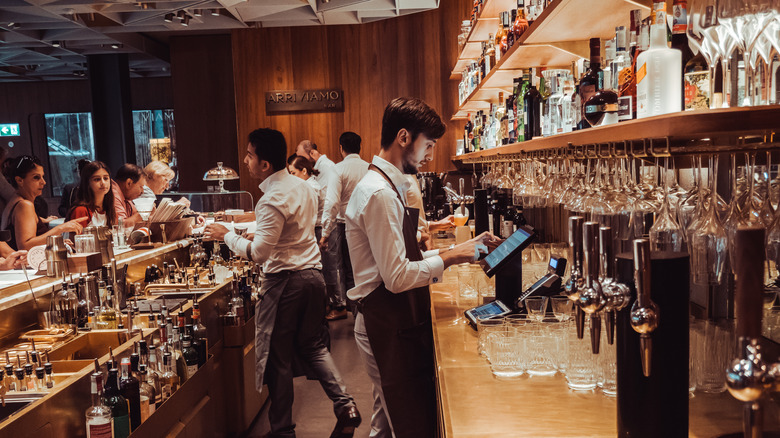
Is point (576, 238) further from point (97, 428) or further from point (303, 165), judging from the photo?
point (303, 165)

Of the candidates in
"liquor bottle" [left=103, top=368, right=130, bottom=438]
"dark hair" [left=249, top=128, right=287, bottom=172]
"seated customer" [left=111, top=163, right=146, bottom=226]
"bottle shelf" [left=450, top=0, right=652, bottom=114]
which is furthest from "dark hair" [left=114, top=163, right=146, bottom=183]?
"liquor bottle" [left=103, top=368, right=130, bottom=438]

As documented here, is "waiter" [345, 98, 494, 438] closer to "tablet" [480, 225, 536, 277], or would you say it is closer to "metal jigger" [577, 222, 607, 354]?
"tablet" [480, 225, 536, 277]

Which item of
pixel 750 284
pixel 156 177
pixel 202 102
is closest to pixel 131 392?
pixel 750 284

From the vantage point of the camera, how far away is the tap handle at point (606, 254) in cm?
115

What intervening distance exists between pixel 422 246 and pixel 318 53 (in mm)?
5334

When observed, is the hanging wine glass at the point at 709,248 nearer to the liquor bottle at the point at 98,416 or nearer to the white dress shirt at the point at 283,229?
the liquor bottle at the point at 98,416

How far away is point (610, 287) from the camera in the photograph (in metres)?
1.15

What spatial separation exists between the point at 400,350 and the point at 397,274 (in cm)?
33

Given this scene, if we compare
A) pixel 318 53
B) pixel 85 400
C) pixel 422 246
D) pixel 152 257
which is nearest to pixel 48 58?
pixel 318 53

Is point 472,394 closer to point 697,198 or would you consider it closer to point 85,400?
point 697,198

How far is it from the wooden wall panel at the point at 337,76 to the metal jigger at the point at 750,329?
7.48 metres

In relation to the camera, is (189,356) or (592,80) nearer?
(592,80)

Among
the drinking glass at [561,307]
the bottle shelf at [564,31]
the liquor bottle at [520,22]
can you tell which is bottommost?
the drinking glass at [561,307]

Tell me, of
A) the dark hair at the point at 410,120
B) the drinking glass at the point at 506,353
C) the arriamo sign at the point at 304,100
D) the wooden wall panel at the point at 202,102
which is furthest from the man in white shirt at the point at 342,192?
the wooden wall panel at the point at 202,102
